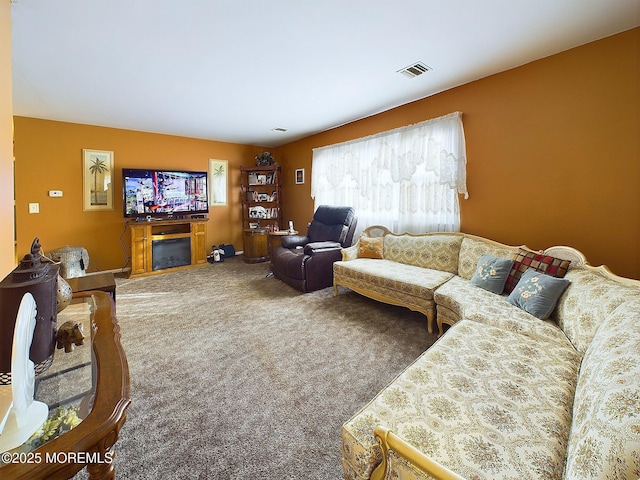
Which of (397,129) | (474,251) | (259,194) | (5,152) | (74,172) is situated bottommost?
(474,251)

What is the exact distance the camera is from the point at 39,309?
40.6 inches

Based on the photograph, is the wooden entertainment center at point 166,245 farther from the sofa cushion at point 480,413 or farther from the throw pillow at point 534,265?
the throw pillow at point 534,265

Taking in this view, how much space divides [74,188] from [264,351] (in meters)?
4.31

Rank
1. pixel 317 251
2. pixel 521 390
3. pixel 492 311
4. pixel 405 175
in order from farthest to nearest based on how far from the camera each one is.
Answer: pixel 317 251, pixel 405 175, pixel 492 311, pixel 521 390

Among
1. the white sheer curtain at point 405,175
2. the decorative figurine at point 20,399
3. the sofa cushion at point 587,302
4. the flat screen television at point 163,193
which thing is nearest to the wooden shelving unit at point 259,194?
the flat screen television at point 163,193

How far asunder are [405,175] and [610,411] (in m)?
3.12

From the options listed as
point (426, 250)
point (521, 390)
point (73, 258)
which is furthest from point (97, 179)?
point (521, 390)

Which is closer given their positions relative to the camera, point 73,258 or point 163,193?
point 73,258

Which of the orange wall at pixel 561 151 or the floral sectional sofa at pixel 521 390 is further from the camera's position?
the orange wall at pixel 561 151

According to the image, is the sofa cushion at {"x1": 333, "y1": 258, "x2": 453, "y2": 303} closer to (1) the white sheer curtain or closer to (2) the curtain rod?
(1) the white sheer curtain

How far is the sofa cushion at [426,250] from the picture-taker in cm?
297

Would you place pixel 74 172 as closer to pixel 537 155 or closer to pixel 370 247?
pixel 370 247

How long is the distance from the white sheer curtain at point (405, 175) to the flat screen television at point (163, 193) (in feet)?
8.21

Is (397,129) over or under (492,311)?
over
